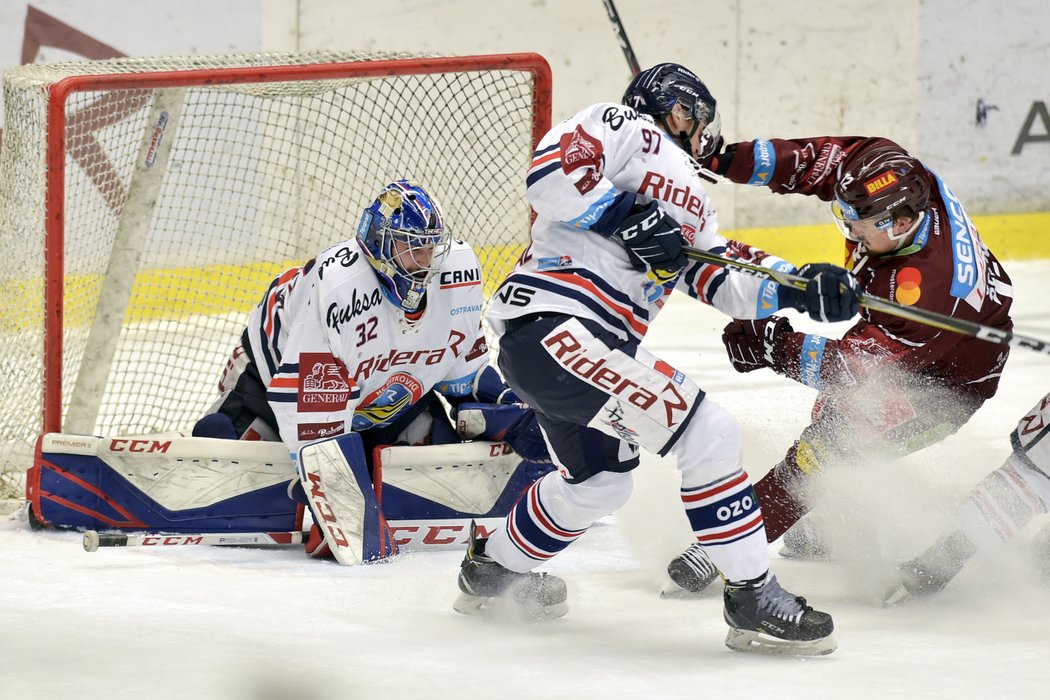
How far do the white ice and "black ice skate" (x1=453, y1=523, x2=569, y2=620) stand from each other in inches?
1.8

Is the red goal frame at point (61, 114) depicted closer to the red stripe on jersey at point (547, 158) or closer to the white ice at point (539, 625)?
the white ice at point (539, 625)

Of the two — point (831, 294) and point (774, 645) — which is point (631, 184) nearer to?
point (831, 294)

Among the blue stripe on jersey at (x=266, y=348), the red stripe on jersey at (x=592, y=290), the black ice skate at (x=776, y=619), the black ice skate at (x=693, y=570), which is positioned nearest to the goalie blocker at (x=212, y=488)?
the blue stripe on jersey at (x=266, y=348)

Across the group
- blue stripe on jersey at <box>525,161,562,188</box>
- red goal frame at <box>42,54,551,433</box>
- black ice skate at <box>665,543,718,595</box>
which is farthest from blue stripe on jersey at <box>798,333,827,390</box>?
red goal frame at <box>42,54,551,433</box>

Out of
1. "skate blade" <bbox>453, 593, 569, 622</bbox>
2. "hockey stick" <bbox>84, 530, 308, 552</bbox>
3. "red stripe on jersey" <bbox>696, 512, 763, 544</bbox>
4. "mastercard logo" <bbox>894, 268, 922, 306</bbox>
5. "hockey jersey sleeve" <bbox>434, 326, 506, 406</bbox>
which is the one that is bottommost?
"hockey stick" <bbox>84, 530, 308, 552</bbox>

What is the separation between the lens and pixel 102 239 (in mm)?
4488

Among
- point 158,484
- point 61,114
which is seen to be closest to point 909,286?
point 158,484

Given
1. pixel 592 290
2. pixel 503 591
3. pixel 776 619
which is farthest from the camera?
pixel 503 591

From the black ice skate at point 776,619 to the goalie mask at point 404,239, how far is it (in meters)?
1.17

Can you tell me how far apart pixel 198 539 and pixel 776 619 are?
1542 mm

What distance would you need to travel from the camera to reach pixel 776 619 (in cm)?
267

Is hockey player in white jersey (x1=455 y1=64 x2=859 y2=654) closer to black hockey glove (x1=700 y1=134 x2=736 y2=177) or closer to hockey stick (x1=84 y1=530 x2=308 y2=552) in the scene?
black hockey glove (x1=700 y1=134 x2=736 y2=177)

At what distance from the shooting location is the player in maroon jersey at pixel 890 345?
124 inches

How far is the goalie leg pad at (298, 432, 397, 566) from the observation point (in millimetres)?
3439
